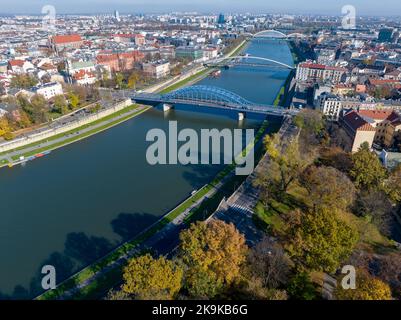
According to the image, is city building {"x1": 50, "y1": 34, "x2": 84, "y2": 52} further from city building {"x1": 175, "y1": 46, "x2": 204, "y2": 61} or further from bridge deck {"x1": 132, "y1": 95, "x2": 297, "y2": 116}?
bridge deck {"x1": 132, "y1": 95, "x2": 297, "y2": 116}

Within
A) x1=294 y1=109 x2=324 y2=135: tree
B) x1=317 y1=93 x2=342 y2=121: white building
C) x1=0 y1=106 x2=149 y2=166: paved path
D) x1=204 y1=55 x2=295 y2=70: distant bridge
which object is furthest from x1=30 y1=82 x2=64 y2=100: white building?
x1=204 y1=55 x2=295 y2=70: distant bridge

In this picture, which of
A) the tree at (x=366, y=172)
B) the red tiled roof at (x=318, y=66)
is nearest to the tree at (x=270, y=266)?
the tree at (x=366, y=172)

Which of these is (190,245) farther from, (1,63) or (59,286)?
(1,63)

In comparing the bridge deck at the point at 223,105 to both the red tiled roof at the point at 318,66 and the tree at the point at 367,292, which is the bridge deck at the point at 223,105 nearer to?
the red tiled roof at the point at 318,66

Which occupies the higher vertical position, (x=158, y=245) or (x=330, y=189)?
(x=330, y=189)

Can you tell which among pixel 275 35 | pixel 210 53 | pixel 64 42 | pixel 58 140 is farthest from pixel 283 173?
pixel 275 35

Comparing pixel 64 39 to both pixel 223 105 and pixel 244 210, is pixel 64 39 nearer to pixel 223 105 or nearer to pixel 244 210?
pixel 223 105
